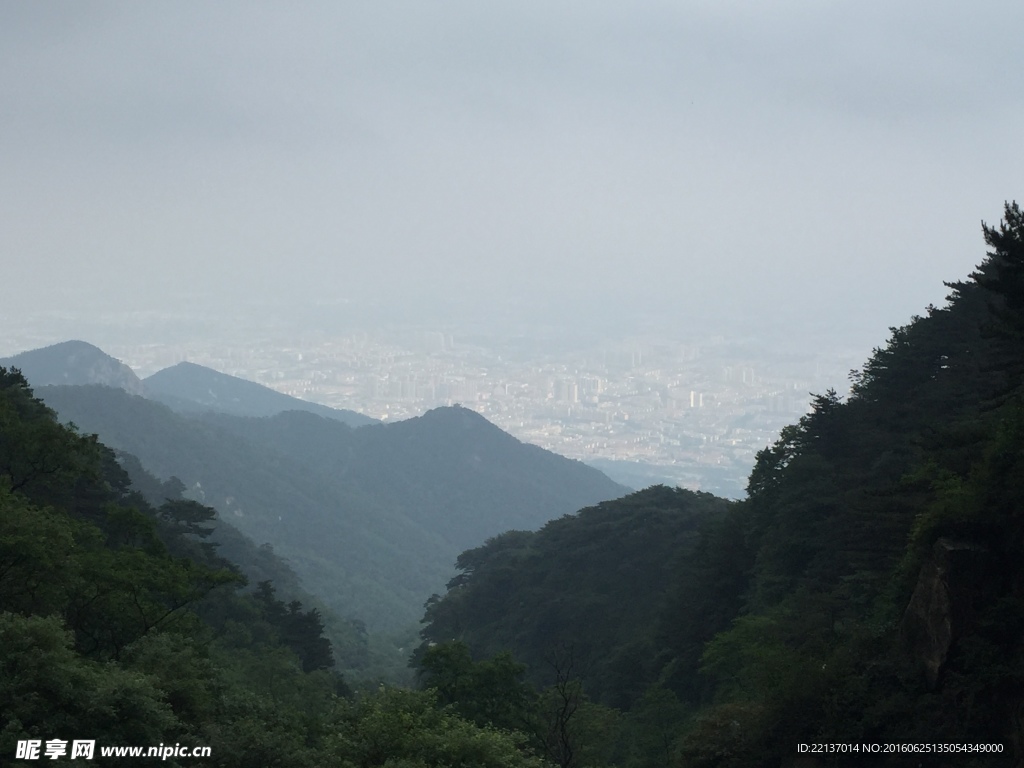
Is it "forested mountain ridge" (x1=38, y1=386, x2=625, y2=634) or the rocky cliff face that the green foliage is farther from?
"forested mountain ridge" (x1=38, y1=386, x2=625, y2=634)

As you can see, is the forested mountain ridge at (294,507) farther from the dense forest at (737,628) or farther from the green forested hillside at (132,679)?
the green forested hillside at (132,679)

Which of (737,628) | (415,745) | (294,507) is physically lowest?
(294,507)

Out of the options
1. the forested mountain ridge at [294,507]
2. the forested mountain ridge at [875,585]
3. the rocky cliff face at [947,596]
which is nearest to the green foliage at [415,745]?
the forested mountain ridge at [875,585]

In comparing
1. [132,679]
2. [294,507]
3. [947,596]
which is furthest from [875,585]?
[294,507]

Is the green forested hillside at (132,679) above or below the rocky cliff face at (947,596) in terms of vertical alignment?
below

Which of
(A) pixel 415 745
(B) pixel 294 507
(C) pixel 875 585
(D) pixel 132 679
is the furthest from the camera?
(B) pixel 294 507

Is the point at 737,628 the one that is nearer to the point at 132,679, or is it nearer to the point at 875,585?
the point at 875,585

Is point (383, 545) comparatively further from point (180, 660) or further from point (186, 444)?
point (180, 660)
